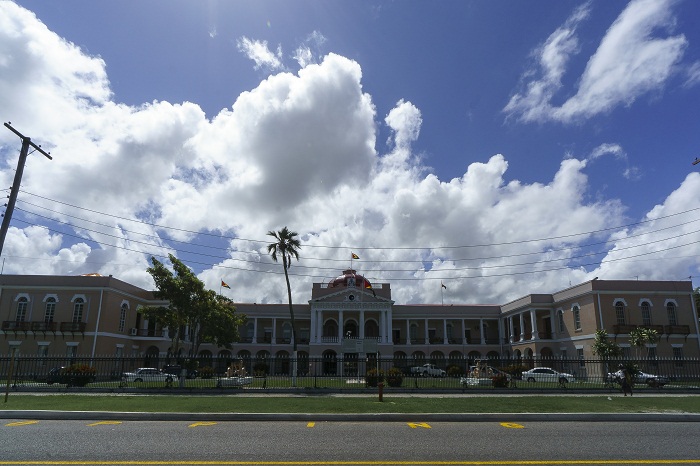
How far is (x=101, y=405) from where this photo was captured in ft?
50.0

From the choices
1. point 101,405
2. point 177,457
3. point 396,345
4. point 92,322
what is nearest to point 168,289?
point 92,322

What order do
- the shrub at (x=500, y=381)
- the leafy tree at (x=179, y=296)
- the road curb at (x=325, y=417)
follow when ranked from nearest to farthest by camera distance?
the road curb at (x=325, y=417) → the shrub at (x=500, y=381) → the leafy tree at (x=179, y=296)

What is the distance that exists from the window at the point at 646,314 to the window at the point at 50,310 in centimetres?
4644

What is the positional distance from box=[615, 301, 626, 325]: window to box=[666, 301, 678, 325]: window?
143 inches

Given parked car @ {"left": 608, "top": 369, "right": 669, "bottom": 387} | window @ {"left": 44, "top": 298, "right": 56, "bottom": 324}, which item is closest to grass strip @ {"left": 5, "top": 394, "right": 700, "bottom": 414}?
parked car @ {"left": 608, "top": 369, "right": 669, "bottom": 387}

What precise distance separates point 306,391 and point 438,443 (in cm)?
1363

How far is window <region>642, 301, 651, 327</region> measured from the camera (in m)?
38.8

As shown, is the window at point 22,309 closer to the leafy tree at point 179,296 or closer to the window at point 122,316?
the window at point 122,316

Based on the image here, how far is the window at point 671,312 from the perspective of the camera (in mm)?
38969

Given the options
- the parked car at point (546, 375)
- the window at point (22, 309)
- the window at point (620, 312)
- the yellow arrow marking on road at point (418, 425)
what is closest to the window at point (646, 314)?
the window at point (620, 312)

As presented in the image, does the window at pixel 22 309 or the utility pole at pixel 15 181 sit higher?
the utility pole at pixel 15 181

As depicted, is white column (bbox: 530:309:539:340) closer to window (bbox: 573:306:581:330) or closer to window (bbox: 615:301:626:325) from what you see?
window (bbox: 573:306:581:330)

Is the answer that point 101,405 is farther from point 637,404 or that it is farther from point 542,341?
point 542,341

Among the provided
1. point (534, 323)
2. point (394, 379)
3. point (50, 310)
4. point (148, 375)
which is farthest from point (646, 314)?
point (50, 310)
